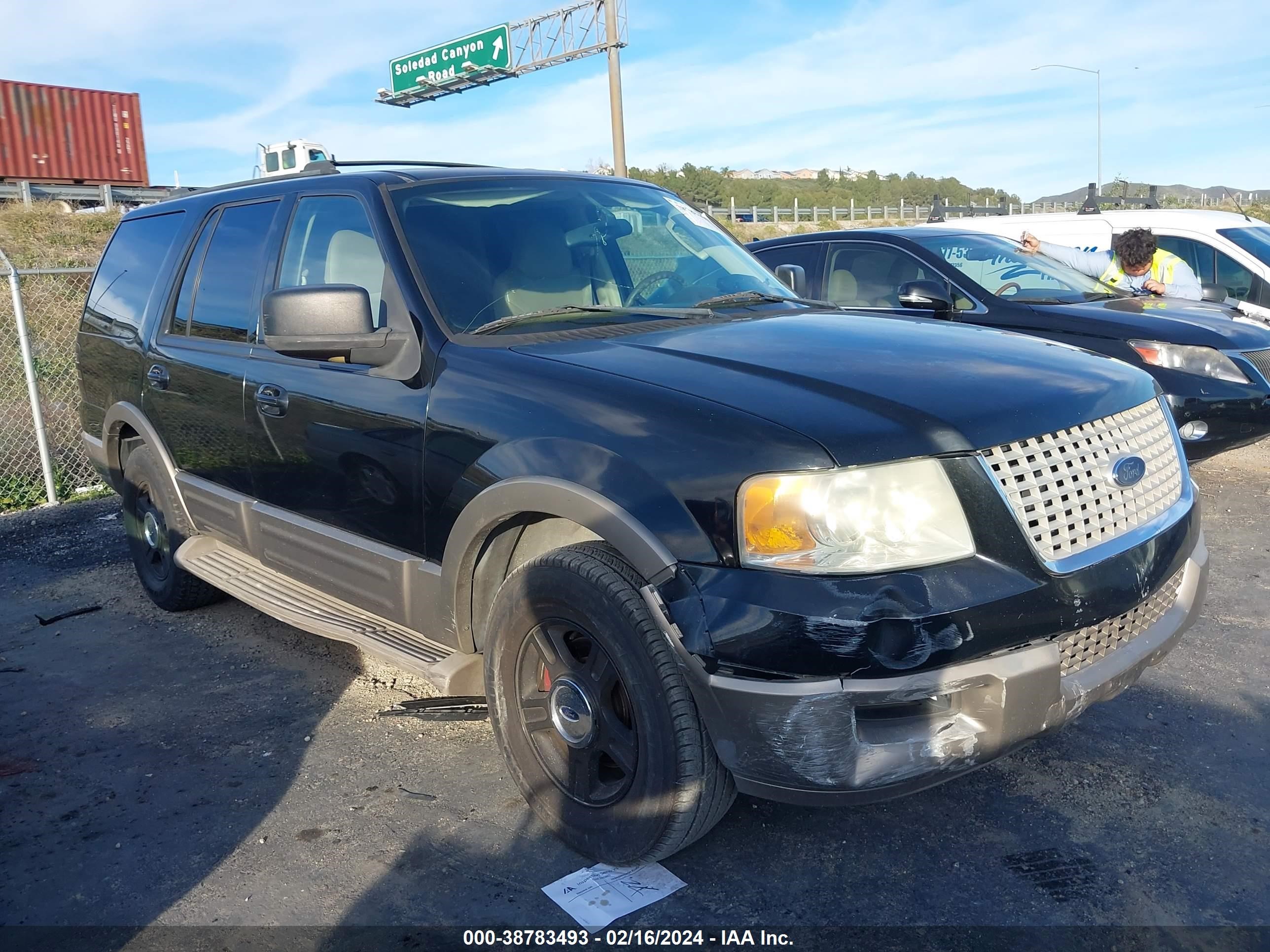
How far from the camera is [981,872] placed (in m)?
2.68

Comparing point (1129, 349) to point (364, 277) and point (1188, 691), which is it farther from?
point (364, 277)

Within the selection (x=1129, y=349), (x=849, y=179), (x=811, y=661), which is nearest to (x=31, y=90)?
(x=1129, y=349)

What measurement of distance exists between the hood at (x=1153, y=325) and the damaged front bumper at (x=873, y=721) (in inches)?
172

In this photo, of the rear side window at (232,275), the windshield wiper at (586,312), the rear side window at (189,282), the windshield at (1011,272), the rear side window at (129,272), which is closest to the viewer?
the windshield wiper at (586,312)

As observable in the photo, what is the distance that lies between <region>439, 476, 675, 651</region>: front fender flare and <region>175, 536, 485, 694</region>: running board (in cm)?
11

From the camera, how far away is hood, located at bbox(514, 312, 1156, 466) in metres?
2.36

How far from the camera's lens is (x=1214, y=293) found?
798cm

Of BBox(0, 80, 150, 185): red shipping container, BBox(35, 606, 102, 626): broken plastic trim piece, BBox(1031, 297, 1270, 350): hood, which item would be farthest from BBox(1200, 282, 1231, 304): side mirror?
BBox(0, 80, 150, 185): red shipping container

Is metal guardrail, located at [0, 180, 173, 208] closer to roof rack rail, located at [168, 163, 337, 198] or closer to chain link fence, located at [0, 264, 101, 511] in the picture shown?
chain link fence, located at [0, 264, 101, 511]

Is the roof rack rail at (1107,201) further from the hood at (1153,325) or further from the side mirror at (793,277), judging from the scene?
the side mirror at (793,277)

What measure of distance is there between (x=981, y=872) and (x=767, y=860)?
554 mm

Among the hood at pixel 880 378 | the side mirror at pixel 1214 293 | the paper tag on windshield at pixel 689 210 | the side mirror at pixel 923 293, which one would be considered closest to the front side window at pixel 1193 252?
the side mirror at pixel 1214 293

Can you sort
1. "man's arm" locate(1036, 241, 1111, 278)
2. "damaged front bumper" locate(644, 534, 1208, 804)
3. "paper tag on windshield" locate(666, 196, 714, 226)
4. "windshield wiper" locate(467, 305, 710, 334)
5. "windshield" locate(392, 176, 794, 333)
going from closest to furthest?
"damaged front bumper" locate(644, 534, 1208, 804)
"windshield wiper" locate(467, 305, 710, 334)
"windshield" locate(392, 176, 794, 333)
"paper tag on windshield" locate(666, 196, 714, 226)
"man's arm" locate(1036, 241, 1111, 278)

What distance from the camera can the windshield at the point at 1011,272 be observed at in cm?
669
